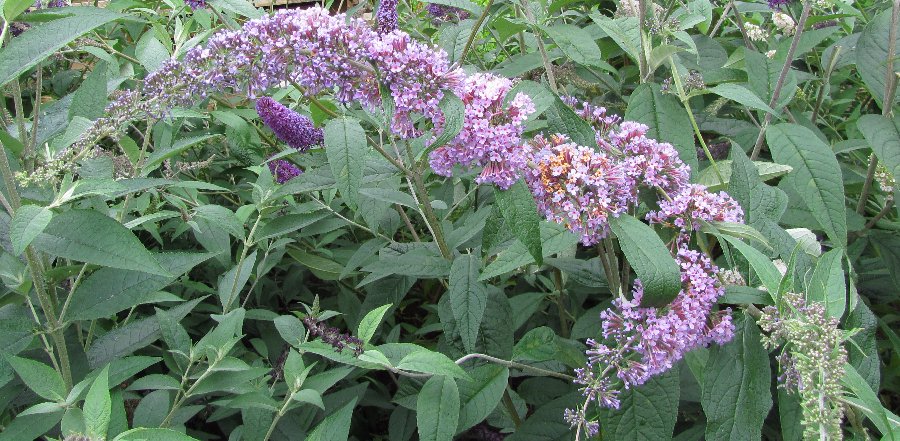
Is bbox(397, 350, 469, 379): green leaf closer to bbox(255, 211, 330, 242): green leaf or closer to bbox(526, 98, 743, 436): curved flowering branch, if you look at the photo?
bbox(526, 98, 743, 436): curved flowering branch

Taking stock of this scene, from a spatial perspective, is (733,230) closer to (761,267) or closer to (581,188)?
(761,267)

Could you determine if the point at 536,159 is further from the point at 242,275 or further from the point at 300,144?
the point at 242,275

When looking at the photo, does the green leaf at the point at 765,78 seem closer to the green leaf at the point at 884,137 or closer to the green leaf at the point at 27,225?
the green leaf at the point at 884,137

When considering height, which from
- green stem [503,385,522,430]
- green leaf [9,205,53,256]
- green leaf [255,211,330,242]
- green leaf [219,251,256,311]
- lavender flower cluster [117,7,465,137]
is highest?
lavender flower cluster [117,7,465,137]

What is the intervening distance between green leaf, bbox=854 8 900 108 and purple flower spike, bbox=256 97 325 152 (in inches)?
68.4

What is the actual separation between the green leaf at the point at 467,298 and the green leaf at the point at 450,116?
0.45 m

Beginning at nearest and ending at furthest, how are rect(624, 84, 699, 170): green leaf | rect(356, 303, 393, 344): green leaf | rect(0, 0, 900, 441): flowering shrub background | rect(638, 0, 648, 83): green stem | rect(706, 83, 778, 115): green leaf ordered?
rect(0, 0, 900, 441): flowering shrub background
rect(356, 303, 393, 344): green leaf
rect(706, 83, 778, 115): green leaf
rect(624, 84, 699, 170): green leaf
rect(638, 0, 648, 83): green stem

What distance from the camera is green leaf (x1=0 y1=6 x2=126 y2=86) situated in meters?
1.46

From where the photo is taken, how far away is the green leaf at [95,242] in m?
1.50

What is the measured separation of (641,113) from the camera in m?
2.09

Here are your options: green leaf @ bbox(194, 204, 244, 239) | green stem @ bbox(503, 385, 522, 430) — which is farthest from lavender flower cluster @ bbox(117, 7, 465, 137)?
green stem @ bbox(503, 385, 522, 430)

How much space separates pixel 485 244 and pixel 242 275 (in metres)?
0.78

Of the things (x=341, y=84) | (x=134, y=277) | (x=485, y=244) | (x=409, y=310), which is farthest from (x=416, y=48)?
(x=409, y=310)

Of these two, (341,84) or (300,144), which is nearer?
(341,84)
